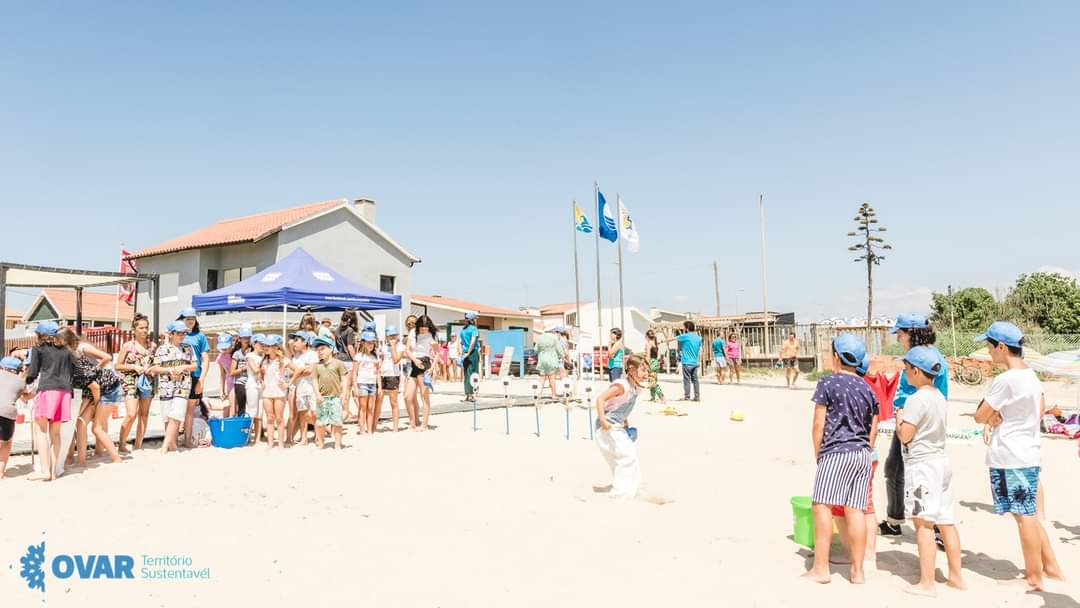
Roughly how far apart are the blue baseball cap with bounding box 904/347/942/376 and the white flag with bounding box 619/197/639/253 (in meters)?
16.0

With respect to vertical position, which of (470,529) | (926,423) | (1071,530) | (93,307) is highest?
(93,307)

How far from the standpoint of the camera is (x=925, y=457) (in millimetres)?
4215

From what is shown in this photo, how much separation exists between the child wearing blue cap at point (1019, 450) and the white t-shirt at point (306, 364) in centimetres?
696

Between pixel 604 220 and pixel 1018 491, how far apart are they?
15.9 meters

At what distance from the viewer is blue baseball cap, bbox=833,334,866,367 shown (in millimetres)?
4332

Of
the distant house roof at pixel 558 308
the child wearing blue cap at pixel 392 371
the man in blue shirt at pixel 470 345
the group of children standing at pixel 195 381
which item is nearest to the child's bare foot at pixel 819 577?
the group of children standing at pixel 195 381

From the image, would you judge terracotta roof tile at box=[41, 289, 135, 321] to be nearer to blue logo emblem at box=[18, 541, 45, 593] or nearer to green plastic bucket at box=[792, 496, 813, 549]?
blue logo emblem at box=[18, 541, 45, 593]

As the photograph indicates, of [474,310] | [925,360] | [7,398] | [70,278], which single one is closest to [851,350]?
[925,360]

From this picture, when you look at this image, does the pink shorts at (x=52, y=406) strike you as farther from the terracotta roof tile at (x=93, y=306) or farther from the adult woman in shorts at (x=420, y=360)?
the terracotta roof tile at (x=93, y=306)

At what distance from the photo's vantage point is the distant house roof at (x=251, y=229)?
25828 millimetres

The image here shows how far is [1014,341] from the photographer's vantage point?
13.9ft

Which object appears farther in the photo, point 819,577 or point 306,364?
point 306,364

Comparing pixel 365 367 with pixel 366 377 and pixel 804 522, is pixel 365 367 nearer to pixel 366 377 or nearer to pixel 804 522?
pixel 366 377

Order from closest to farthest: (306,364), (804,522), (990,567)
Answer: (990,567) → (804,522) → (306,364)
